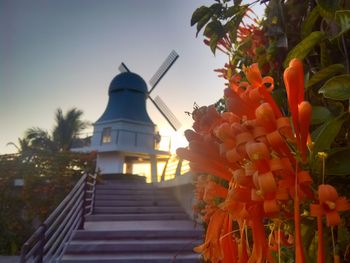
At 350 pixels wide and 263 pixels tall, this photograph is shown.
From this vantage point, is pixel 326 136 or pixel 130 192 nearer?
pixel 326 136

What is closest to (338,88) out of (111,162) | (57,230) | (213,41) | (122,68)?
(213,41)

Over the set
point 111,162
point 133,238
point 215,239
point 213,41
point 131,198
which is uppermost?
point 111,162

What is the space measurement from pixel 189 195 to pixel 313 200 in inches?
236

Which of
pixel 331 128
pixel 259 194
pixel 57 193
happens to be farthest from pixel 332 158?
pixel 57 193

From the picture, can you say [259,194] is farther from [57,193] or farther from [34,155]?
[34,155]

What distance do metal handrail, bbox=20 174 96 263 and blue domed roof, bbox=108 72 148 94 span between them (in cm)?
1475

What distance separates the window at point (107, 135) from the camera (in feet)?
61.2

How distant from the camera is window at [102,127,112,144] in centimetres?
1866

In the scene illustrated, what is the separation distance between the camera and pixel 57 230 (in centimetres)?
373

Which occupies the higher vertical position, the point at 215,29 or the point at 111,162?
the point at 111,162

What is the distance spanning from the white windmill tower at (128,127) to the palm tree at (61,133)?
13.3ft

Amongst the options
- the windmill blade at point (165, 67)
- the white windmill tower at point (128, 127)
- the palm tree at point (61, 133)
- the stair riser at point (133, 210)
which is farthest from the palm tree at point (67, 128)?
the stair riser at point (133, 210)

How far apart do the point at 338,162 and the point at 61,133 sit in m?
24.5

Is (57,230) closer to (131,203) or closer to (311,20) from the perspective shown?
(311,20)
